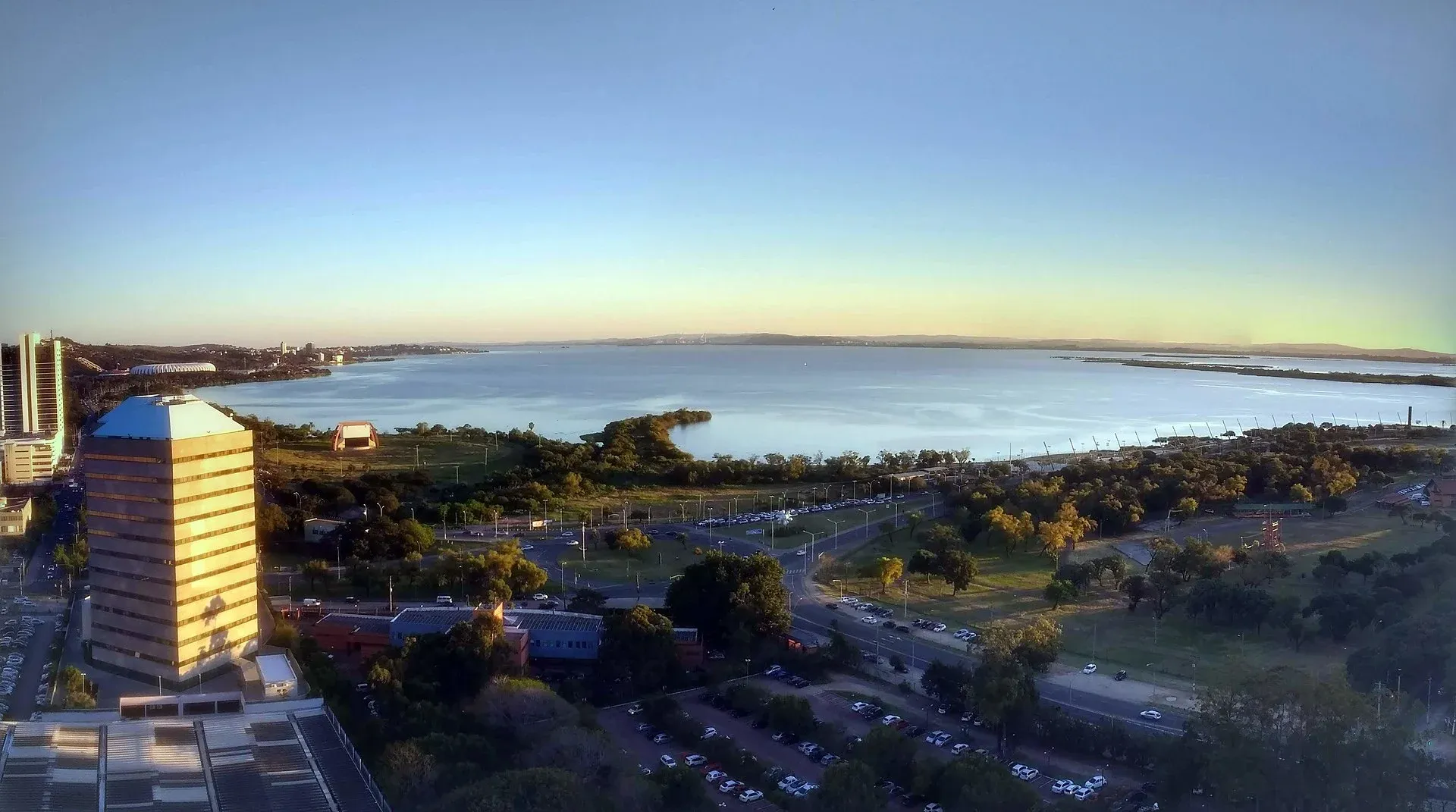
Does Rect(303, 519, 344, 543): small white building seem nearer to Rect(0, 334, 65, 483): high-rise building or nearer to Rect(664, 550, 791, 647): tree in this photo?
Rect(0, 334, 65, 483): high-rise building

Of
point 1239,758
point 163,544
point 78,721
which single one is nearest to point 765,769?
point 1239,758

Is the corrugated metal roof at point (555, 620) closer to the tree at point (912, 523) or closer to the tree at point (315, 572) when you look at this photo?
the tree at point (315, 572)

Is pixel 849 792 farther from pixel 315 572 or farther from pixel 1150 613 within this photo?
pixel 315 572

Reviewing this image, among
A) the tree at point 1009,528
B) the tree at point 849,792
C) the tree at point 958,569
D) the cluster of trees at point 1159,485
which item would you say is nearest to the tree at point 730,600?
the tree at point 958,569

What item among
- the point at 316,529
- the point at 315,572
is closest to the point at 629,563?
the point at 315,572

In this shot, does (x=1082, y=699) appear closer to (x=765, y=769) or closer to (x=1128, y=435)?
(x=765, y=769)
